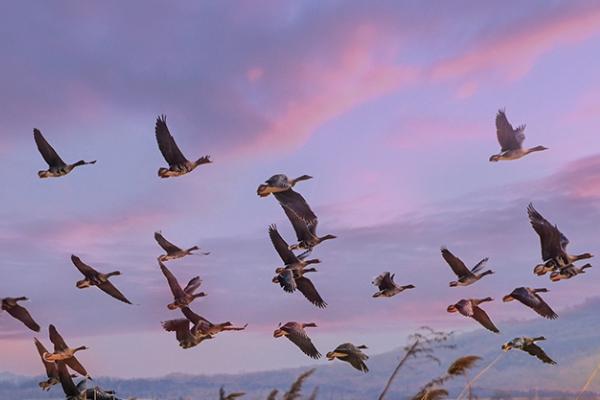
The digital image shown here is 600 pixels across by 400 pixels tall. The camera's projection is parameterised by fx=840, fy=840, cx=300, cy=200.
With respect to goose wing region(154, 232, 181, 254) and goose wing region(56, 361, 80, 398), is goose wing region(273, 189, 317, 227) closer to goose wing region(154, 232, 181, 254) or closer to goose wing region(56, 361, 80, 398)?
goose wing region(154, 232, 181, 254)

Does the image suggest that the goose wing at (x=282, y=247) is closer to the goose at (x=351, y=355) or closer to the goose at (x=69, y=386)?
the goose at (x=351, y=355)

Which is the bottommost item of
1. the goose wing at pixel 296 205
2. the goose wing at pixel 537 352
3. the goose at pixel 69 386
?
the goose wing at pixel 537 352

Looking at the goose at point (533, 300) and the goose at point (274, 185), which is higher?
the goose at point (274, 185)

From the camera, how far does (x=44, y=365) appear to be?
1270 cm

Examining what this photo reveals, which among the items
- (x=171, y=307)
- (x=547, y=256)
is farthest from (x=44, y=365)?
(x=547, y=256)

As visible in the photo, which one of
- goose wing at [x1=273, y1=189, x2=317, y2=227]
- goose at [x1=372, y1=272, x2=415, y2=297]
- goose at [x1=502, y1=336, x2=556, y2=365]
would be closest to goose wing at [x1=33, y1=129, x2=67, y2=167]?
goose wing at [x1=273, y1=189, x2=317, y2=227]

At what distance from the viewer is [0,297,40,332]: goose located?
1563 cm

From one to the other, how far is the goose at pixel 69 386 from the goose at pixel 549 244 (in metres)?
7.94

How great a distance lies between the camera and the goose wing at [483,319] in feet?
48.7

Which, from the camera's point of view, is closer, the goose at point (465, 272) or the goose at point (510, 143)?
the goose at point (465, 272)

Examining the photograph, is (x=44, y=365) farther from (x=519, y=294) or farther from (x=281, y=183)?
(x=519, y=294)

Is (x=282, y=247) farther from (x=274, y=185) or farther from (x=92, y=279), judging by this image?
(x=92, y=279)

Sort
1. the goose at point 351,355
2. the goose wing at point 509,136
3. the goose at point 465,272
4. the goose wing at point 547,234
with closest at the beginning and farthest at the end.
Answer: the goose at point 351,355 → the goose wing at point 547,234 → the goose at point 465,272 → the goose wing at point 509,136

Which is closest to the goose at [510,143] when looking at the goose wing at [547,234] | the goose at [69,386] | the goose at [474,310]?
the goose wing at [547,234]
